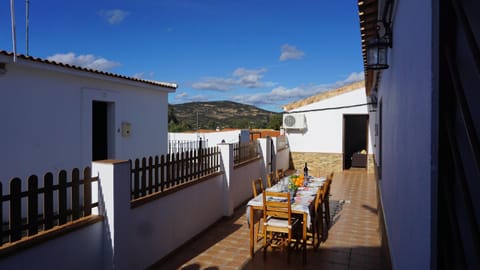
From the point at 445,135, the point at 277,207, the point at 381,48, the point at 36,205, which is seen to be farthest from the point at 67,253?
the point at 381,48

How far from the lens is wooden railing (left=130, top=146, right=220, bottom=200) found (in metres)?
4.36

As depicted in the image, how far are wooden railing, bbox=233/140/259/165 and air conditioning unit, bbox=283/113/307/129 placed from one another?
4828 mm

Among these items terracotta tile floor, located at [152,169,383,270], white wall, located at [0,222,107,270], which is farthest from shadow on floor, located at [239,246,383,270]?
white wall, located at [0,222,107,270]

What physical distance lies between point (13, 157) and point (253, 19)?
11813mm

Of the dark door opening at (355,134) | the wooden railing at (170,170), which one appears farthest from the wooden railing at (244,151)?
the dark door opening at (355,134)

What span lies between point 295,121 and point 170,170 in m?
9.93

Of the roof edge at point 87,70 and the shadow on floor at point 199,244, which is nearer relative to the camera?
the shadow on floor at point 199,244

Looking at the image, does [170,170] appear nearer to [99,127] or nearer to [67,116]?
[67,116]

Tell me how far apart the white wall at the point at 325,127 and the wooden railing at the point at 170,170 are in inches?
331

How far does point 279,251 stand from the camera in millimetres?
5078

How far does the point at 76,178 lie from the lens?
3.40 metres

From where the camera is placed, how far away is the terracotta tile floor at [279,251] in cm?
459

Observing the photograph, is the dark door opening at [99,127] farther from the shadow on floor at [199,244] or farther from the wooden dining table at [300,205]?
the wooden dining table at [300,205]

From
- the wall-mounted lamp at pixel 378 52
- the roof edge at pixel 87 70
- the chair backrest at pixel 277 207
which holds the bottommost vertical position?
the chair backrest at pixel 277 207
